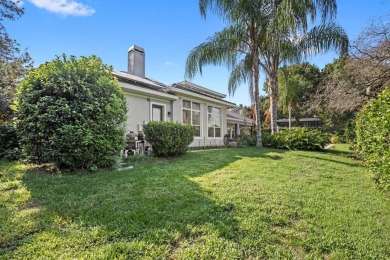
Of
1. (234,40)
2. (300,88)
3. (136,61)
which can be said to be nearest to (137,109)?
(136,61)

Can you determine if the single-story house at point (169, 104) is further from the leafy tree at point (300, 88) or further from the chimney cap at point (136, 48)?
the leafy tree at point (300, 88)

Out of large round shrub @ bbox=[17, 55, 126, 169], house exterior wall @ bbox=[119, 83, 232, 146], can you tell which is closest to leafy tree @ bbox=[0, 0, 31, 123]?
house exterior wall @ bbox=[119, 83, 232, 146]

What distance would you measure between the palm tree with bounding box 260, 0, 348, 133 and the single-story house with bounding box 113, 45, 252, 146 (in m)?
5.12

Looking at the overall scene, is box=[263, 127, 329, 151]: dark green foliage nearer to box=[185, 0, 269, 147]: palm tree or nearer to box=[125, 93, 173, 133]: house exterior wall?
box=[185, 0, 269, 147]: palm tree

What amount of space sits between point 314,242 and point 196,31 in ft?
42.0

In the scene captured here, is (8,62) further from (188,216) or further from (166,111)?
(188,216)

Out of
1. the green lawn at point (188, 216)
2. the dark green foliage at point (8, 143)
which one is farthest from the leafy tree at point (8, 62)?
the green lawn at point (188, 216)

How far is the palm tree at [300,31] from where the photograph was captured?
9531 millimetres

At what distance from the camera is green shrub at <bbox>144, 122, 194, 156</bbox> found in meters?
7.65

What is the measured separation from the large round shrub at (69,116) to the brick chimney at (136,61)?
8053 millimetres

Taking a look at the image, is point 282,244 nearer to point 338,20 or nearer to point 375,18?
point 375,18

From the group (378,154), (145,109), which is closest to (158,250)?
(378,154)

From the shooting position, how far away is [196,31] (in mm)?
13078

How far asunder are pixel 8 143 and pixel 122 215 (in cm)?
677
